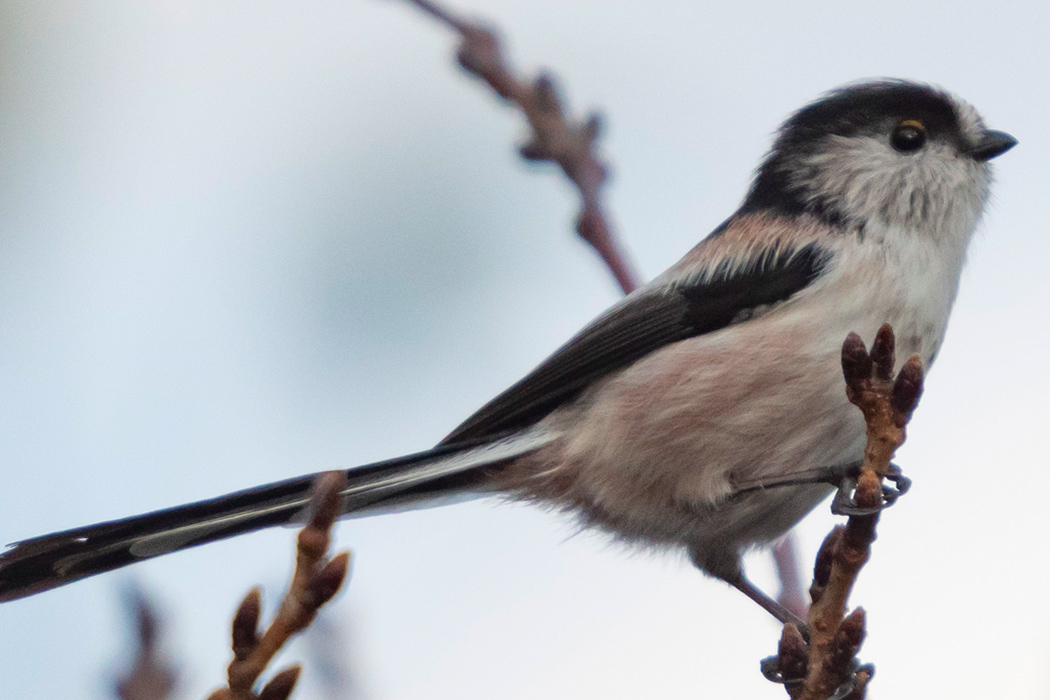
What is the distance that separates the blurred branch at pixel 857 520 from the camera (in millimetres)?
1605

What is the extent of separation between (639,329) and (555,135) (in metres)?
0.53

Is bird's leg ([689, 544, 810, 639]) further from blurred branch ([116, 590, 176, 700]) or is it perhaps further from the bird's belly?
blurred branch ([116, 590, 176, 700])

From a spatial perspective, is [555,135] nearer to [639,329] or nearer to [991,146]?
[639,329]

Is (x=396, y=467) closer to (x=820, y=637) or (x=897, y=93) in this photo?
(x=820, y=637)

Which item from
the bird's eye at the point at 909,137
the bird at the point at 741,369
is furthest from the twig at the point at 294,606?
the bird's eye at the point at 909,137

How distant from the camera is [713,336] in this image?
2.67 m

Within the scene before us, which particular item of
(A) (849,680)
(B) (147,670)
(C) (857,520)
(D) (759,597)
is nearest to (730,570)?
(D) (759,597)

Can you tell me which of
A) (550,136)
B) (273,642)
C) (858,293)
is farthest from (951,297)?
(273,642)

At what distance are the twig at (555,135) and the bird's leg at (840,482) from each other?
53cm

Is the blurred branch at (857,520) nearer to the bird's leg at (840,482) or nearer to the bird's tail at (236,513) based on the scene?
the bird's leg at (840,482)

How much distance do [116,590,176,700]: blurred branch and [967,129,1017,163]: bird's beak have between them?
7.65 ft

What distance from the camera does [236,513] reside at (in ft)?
7.45

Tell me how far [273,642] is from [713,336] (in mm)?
1593

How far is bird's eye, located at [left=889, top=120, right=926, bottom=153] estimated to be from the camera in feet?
9.64
